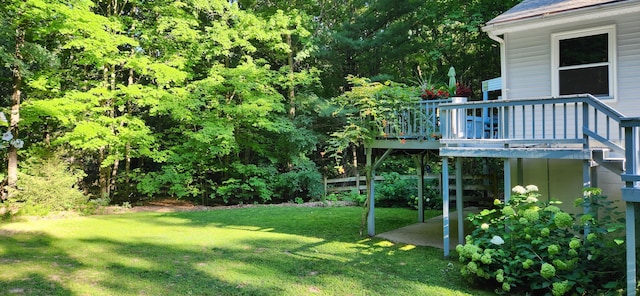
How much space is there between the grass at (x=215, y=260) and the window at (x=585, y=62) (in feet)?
12.4

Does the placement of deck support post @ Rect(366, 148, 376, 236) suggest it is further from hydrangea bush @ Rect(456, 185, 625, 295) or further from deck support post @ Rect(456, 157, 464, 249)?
hydrangea bush @ Rect(456, 185, 625, 295)

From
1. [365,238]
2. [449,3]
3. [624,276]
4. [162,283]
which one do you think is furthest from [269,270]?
[449,3]

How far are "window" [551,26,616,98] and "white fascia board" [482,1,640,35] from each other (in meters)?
0.42

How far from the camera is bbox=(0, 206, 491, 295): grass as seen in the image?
5289 mm

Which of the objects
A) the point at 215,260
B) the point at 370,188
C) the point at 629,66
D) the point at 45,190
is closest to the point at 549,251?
the point at 629,66

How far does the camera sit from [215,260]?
6.61 meters

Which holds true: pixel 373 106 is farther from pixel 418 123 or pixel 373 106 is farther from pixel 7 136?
pixel 7 136

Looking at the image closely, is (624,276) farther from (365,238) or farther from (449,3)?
(449,3)

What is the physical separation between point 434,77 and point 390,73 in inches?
83.4

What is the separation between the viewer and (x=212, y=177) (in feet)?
54.9

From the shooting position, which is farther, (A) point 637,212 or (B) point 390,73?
(B) point 390,73

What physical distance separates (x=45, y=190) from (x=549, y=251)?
12028 mm

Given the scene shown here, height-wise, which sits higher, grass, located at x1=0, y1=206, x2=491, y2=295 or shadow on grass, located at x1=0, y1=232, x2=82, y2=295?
shadow on grass, located at x1=0, y1=232, x2=82, y2=295

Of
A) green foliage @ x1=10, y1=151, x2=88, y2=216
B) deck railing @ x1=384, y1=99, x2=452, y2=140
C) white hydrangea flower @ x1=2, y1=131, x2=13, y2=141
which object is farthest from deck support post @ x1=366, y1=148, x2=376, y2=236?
white hydrangea flower @ x1=2, y1=131, x2=13, y2=141
